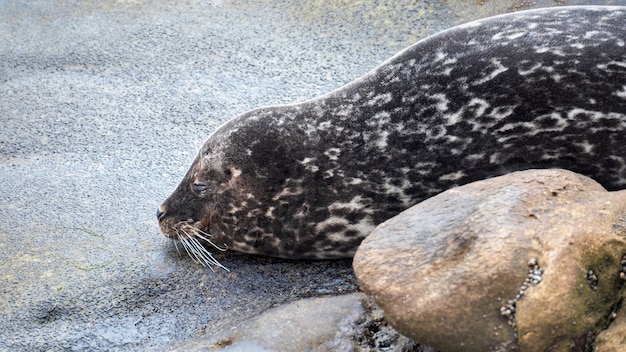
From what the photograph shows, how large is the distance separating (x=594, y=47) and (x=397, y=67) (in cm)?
99

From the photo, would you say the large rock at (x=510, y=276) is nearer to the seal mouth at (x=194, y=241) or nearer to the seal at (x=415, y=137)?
the seal at (x=415, y=137)

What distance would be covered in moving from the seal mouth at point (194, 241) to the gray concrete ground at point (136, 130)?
0.24ft

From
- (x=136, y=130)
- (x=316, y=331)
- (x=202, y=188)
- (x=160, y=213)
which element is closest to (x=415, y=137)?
(x=316, y=331)

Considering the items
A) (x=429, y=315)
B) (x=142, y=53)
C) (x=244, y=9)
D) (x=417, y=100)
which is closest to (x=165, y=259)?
(x=417, y=100)

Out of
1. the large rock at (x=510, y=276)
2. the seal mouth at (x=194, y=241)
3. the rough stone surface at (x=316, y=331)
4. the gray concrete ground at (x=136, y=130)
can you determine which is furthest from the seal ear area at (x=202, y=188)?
the large rock at (x=510, y=276)

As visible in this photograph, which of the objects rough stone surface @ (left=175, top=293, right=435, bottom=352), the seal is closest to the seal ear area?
the seal

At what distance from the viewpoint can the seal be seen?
4.22 meters

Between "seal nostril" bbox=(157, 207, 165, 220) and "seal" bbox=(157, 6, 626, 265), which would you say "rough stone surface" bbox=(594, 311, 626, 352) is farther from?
"seal nostril" bbox=(157, 207, 165, 220)

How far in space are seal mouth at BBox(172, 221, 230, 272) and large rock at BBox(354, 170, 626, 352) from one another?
160 cm

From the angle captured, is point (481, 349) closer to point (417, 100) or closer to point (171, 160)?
point (417, 100)

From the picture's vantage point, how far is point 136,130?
6223mm

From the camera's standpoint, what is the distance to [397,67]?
4539mm

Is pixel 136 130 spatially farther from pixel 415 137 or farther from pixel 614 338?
pixel 614 338

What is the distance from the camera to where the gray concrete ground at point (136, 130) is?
444 cm
